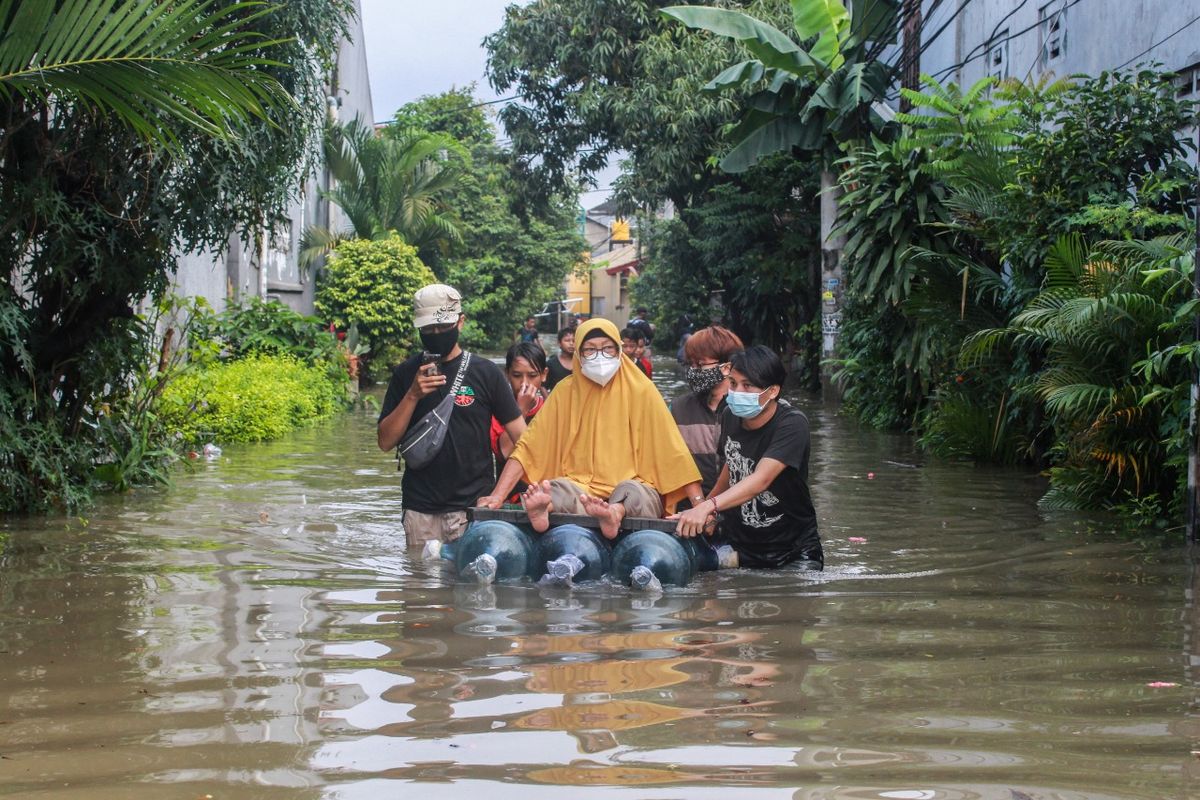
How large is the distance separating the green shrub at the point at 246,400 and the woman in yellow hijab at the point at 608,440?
575cm

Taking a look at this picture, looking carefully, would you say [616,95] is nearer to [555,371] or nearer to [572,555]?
[555,371]

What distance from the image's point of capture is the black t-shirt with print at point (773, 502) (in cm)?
706

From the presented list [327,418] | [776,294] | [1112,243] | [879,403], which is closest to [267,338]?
[327,418]

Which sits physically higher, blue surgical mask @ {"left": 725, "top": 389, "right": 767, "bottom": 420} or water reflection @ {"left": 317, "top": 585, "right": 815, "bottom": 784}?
blue surgical mask @ {"left": 725, "top": 389, "right": 767, "bottom": 420}

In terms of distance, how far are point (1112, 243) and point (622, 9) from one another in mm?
19737

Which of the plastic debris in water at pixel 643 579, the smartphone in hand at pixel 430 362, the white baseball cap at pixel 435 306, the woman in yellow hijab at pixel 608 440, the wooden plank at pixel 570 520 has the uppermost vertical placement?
the white baseball cap at pixel 435 306

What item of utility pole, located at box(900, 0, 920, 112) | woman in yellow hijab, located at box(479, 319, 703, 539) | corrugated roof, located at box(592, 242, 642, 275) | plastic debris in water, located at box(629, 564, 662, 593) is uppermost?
corrugated roof, located at box(592, 242, 642, 275)

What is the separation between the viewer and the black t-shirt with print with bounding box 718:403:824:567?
7.06 meters

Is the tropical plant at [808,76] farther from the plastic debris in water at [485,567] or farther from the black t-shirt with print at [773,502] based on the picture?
the plastic debris in water at [485,567]

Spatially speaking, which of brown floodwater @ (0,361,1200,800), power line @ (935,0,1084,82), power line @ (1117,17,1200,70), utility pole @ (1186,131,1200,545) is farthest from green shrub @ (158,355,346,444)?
power line @ (935,0,1084,82)

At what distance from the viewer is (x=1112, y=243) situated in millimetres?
10086

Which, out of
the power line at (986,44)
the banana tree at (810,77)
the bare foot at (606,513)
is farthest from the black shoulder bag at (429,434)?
the banana tree at (810,77)

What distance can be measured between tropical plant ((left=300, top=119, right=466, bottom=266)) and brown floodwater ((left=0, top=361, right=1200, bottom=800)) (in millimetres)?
21614

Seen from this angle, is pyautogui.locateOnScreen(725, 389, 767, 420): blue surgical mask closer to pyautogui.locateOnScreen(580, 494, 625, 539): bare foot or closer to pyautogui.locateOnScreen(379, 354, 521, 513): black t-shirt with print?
pyautogui.locateOnScreen(580, 494, 625, 539): bare foot
